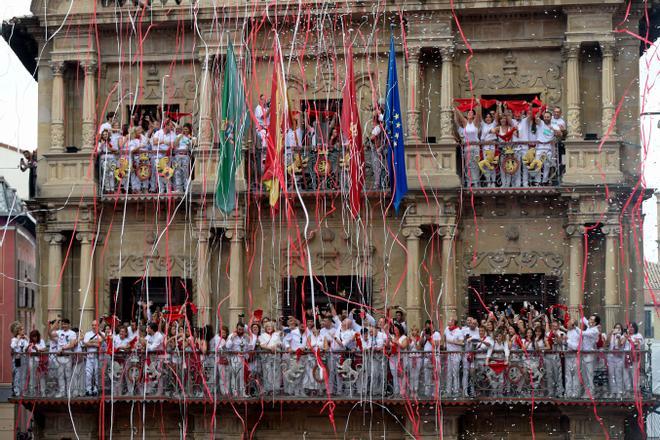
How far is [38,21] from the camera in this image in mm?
34719

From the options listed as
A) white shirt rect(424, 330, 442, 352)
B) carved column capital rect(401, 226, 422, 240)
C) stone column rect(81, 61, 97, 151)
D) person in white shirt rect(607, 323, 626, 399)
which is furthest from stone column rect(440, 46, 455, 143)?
stone column rect(81, 61, 97, 151)

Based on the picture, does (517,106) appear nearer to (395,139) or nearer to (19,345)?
(395,139)

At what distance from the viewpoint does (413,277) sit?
109ft

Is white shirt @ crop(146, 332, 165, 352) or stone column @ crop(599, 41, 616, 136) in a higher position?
stone column @ crop(599, 41, 616, 136)

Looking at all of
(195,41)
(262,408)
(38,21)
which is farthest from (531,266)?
(38,21)

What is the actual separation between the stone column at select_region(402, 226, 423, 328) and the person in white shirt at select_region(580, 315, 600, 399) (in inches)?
147

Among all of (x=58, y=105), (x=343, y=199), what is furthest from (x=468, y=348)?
(x=58, y=105)

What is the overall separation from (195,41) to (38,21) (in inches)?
135

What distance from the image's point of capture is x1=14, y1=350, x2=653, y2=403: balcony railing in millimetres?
31281

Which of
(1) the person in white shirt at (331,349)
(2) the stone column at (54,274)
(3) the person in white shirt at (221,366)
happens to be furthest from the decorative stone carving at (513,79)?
(2) the stone column at (54,274)

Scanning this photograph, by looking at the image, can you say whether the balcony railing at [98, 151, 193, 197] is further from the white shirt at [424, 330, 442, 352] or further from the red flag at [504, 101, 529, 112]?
the red flag at [504, 101, 529, 112]

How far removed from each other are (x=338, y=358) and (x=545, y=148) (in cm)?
612

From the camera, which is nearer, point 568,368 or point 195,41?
point 568,368

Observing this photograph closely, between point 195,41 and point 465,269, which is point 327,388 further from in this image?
point 195,41
